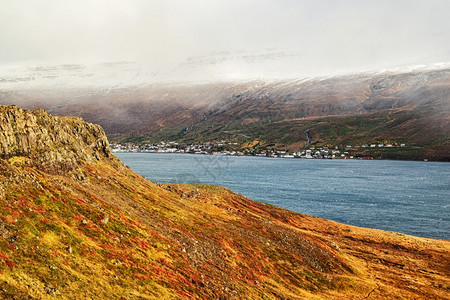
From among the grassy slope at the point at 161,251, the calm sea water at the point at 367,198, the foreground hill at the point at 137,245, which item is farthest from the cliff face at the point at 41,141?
the calm sea water at the point at 367,198

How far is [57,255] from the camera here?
80.0 feet

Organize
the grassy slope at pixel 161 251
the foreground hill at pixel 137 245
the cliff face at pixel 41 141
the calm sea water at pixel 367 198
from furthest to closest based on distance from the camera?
the calm sea water at pixel 367 198, the cliff face at pixel 41 141, the foreground hill at pixel 137 245, the grassy slope at pixel 161 251

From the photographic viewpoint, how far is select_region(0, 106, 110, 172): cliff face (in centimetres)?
3859

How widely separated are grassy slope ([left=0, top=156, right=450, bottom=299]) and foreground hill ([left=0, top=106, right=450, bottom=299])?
0.13 meters

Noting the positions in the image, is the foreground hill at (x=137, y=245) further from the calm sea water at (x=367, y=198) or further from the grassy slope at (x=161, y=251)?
the calm sea water at (x=367, y=198)

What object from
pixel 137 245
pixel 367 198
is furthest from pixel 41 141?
pixel 367 198

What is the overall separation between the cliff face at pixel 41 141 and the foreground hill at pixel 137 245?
147mm

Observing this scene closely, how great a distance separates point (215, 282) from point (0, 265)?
18.7 m

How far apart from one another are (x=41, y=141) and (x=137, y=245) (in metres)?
20.1

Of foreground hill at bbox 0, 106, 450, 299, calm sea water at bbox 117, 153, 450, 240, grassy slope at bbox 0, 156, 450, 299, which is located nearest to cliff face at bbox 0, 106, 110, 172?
foreground hill at bbox 0, 106, 450, 299

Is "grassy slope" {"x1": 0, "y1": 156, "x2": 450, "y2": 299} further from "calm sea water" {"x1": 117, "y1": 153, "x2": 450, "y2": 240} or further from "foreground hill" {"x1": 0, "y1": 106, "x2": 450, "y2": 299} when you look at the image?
"calm sea water" {"x1": 117, "y1": 153, "x2": 450, "y2": 240}

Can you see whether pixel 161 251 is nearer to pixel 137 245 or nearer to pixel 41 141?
pixel 137 245

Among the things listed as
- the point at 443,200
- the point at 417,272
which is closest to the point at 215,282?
the point at 417,272

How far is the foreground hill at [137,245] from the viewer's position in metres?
24.2
